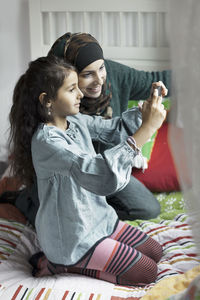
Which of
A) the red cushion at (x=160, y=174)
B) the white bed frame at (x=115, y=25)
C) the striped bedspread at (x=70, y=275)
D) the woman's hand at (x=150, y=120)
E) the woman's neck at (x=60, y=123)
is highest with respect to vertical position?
the white bed frame at (x=115, y=25)

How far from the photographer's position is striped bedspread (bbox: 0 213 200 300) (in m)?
1.33

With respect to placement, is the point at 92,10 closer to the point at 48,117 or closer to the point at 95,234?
the point at 48,117

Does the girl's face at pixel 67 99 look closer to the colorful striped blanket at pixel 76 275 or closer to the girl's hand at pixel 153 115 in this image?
the girl's hand at pixel 153 115

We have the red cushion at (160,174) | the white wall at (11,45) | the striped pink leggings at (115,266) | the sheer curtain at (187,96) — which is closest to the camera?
the sheer curtain at (187,96)

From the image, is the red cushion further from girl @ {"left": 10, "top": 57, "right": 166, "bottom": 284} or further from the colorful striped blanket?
girl @ {"left": 10, "top": 57, "right": 166, "bottom": 284}

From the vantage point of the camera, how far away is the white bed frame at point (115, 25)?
2.30m

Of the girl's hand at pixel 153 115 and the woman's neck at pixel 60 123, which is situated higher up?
the girl's hand at pixel 153 115

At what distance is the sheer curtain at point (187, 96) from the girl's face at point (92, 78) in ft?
3.09

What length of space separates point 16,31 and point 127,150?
1.54m

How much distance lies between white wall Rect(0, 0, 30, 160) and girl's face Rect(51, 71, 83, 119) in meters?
1.15

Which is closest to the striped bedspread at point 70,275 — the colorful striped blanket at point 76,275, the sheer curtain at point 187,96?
the colorful striped blanket at point 76,275

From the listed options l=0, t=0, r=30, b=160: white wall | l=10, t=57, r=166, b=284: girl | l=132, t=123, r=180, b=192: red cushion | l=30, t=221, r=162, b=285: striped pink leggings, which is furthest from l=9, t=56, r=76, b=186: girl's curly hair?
l=0, t=0, r=30, b=160: white wall

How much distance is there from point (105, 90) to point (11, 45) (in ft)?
3.26

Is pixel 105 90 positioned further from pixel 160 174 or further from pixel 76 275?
pixel 76 275
